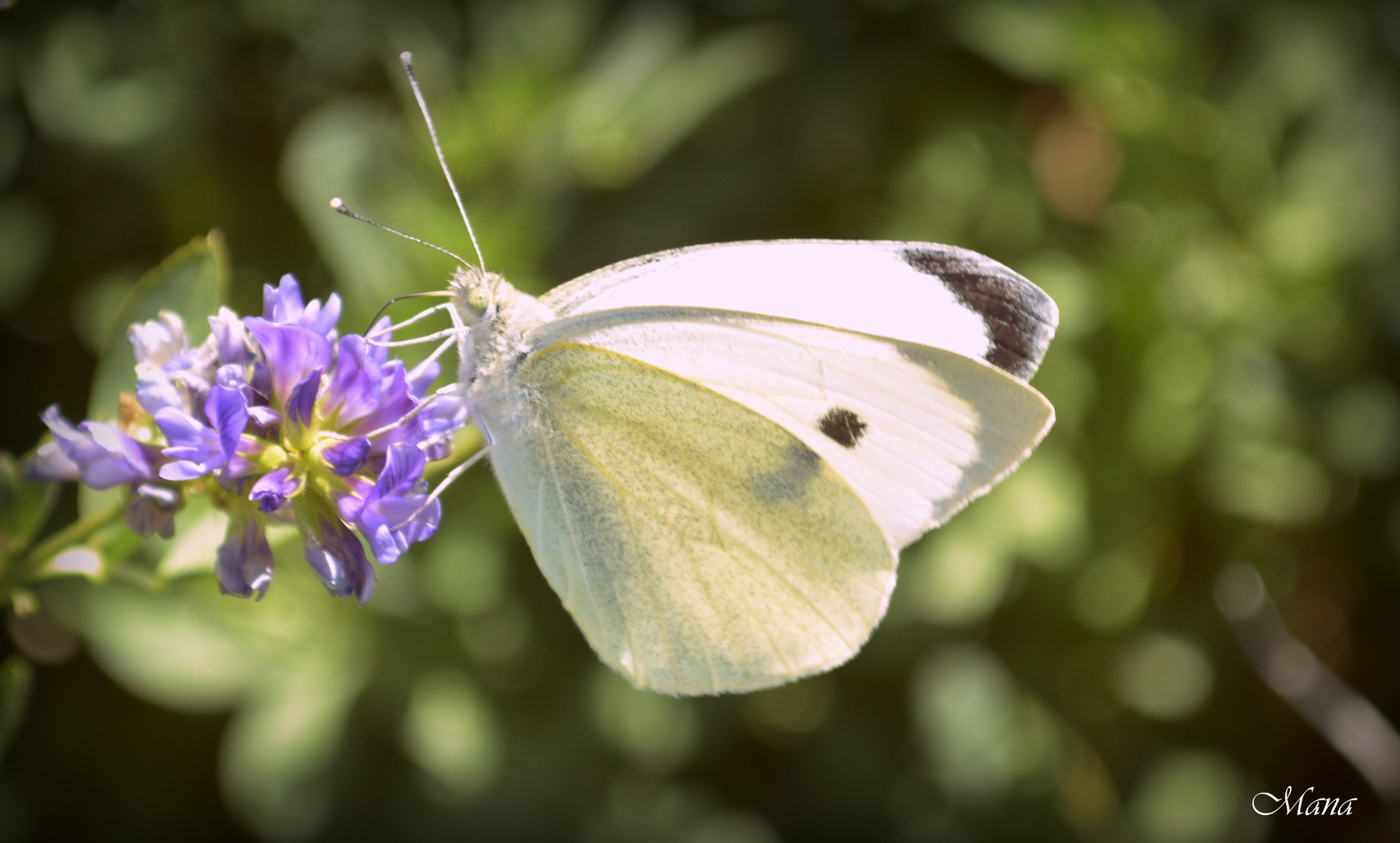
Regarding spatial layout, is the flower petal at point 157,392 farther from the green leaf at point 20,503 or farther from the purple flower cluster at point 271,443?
the green leaf at point 20,503

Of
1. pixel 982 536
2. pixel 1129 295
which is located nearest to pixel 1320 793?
pixel 982 536

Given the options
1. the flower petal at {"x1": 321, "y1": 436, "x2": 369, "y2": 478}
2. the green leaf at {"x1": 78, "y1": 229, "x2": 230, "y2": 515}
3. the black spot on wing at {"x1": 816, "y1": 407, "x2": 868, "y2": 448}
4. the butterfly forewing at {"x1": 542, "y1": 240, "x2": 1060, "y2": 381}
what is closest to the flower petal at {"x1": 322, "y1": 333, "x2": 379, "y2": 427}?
the flower petal at {"x1": 321, "y1": 436, "x2": 369, "y2": 478}

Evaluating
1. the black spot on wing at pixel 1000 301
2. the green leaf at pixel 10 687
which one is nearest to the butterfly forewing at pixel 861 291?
the black spot on wing at pixel 1000 301

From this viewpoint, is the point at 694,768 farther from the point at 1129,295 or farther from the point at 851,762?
the point at 1129,295

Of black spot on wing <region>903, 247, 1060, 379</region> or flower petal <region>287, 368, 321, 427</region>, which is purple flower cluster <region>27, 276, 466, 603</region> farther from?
black spot on wing <region>903, 247, 1060, 379</region>

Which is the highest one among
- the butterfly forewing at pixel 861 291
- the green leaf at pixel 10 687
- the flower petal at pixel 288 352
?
the butterfly forewing at pixel 861 291

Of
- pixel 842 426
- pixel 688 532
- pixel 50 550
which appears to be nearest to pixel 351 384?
pixel 50 550
